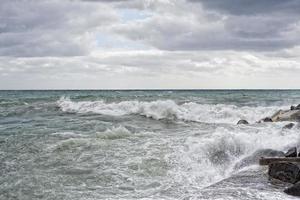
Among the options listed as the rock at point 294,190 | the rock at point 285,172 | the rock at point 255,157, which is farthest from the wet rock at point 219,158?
the rock at point 294,190

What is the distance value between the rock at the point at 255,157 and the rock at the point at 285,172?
159 centimetres

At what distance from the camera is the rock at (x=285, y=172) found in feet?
24.2


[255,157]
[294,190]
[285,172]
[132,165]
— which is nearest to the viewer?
[294,190]

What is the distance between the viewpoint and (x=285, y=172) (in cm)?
755

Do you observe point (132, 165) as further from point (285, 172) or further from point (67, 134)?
point (67, 134)

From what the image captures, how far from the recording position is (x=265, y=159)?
8906mm

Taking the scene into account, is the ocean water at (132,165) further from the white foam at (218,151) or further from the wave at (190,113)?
the wave at (190,113)

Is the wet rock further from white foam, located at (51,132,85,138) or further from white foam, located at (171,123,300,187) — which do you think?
white foam, located at (51,132,85,138)

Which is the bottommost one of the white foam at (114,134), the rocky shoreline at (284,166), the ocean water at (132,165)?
the ocean water at (132,165)

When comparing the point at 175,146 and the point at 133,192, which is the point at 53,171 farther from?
the point at 175,146

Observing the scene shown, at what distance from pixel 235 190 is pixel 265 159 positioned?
214 centimetres

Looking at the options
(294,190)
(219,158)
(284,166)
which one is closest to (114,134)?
Answer: (219,158)

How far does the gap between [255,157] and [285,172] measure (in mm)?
2219

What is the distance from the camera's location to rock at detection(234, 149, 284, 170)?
9.46 metres
